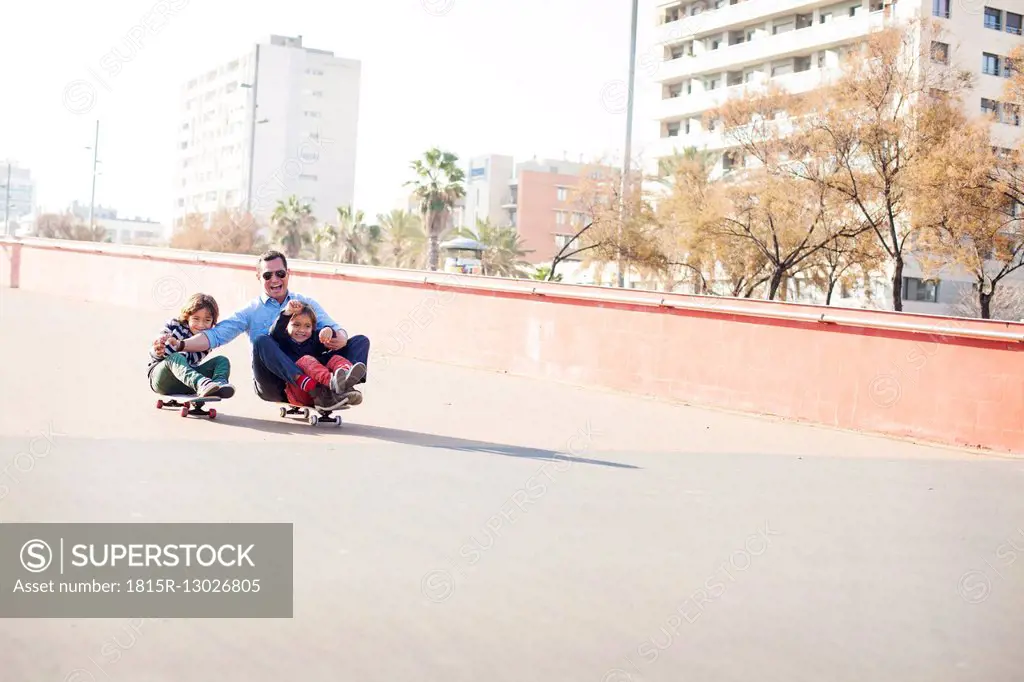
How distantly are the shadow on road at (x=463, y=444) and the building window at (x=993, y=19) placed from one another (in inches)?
2124

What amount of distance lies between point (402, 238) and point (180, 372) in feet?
284

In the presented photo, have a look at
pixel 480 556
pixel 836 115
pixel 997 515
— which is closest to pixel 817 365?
pixel 997 515

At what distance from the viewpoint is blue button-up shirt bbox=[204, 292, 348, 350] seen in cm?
973

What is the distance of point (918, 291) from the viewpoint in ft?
187

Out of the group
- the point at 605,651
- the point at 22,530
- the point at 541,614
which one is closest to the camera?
the point at 605,651

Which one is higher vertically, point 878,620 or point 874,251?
point 874,251

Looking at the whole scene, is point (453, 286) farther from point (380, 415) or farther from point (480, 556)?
point (480, 556)

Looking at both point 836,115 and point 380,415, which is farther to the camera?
point 836,115

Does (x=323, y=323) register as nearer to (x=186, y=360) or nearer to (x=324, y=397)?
(x=324, y=397)

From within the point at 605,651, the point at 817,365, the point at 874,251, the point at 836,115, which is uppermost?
the point at 836,115

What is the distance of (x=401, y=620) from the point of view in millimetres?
4492

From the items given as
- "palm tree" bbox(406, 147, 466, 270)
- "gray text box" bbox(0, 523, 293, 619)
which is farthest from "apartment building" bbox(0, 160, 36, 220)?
"gray text box" bbox(0, 523, 293, 619)

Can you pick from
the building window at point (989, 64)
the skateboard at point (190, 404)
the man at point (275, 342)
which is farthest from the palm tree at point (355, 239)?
the man at point (275, 342)

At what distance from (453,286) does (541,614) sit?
13.2 meters
